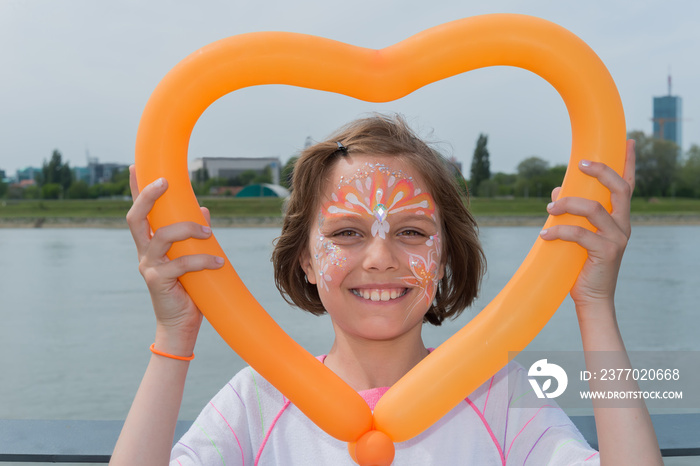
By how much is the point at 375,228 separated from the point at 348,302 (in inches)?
10.7

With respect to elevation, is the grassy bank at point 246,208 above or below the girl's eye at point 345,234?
below

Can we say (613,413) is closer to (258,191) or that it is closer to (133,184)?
(133,184)

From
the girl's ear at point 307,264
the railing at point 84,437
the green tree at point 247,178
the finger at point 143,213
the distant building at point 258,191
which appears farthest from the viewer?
the distant building at point 258,191

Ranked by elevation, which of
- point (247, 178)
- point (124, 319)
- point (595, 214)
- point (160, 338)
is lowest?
point (124, 319)

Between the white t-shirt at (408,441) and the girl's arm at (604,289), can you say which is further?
the white t-shirt at (408,441)

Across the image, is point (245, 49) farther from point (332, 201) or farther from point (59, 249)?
point (59, 249)

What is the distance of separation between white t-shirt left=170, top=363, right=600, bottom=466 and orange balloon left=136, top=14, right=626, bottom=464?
16 centimetres

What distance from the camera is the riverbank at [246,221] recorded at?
48.2 m

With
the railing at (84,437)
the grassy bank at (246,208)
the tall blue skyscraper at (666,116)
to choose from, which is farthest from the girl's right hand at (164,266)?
the tall blue skyscraper at (666,116)

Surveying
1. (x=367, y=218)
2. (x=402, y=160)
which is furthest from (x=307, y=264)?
(x=402, y=160)

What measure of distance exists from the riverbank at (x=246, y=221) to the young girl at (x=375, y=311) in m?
44.8

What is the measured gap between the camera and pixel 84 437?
110 inches

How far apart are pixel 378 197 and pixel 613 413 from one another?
39.1 inches

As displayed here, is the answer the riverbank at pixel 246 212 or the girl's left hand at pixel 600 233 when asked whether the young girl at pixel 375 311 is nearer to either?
the girl's left hand at pixel 600 233
